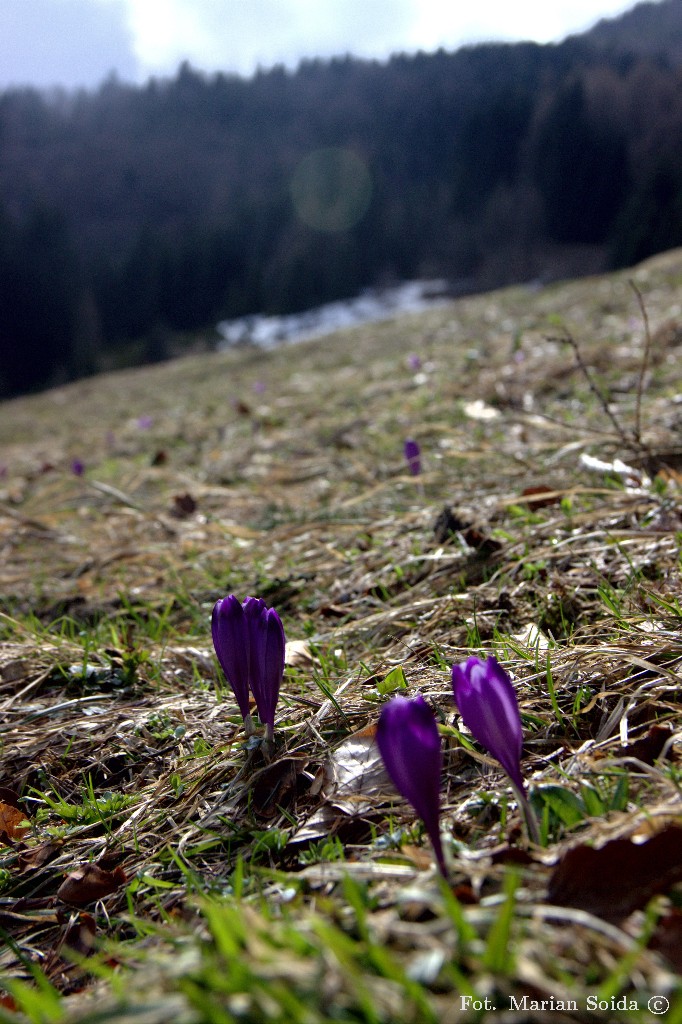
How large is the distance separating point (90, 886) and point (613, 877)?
79 cm

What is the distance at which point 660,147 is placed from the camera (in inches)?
1485

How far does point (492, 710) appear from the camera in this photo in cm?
98

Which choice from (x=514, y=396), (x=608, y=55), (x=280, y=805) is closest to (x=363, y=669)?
(x=280, y=805)

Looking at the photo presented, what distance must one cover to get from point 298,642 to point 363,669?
0.38m

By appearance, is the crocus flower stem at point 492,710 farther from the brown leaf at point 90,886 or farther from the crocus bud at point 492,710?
the brown leaf at point 90,886

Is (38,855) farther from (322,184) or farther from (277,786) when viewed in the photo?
(322,184)

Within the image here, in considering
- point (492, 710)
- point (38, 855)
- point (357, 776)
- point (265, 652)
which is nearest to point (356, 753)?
point (357, 776)

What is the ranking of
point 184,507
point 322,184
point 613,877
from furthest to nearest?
point 322,184
point 184,507
point 613,877

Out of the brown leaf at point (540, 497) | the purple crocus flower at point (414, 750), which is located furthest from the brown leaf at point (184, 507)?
the purple crocus flower at point (414, 750)

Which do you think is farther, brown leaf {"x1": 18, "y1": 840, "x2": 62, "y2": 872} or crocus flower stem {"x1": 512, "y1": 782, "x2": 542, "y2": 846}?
brown leaf {"x1": 18, "y1": 840, "x2": 62, "y2": 872}

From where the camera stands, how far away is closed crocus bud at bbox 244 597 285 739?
50.0 inches

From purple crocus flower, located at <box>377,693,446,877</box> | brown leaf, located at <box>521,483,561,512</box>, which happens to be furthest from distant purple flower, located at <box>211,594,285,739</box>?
brown leaf, located at <box>521,483,561,512</box>

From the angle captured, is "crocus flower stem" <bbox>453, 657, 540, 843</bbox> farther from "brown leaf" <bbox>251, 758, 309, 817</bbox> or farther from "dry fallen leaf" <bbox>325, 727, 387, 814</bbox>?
"brown leaf" <bbox>251, 758, 309, 817</bbox>

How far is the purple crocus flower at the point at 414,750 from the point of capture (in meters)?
0.87
